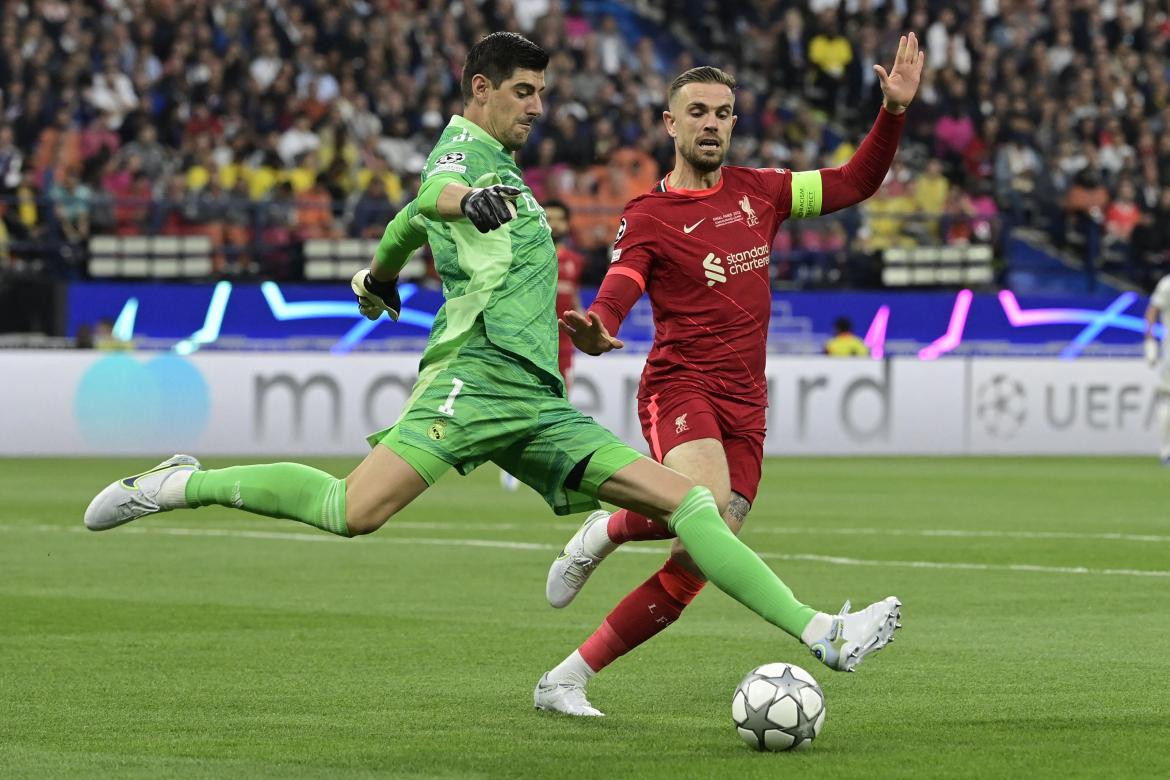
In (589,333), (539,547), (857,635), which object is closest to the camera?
(857,635)

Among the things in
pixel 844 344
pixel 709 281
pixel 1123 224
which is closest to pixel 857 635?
pixel 709 281

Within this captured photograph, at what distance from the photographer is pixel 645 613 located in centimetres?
720

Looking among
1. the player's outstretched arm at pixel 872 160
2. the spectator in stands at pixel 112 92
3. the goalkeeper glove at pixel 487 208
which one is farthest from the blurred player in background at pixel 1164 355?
the goalkeeper glove at pixel 487 208

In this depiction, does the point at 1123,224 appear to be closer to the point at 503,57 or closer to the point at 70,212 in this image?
the point at 70,212

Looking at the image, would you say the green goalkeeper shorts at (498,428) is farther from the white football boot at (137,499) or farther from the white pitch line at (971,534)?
the white pitch line at (971,534)

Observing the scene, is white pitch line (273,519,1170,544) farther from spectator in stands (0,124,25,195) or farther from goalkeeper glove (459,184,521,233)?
spectator in stands (0,124,25,195)

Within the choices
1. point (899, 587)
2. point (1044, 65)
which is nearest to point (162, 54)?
point (1044, 65)

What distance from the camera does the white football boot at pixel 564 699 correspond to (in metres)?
7.03

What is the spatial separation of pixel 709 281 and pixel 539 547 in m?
6.03

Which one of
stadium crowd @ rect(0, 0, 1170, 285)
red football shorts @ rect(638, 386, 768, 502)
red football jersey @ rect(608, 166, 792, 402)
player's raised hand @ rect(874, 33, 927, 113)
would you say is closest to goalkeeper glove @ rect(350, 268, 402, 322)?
red football jersey @ rect(608, 166, 792, 402)

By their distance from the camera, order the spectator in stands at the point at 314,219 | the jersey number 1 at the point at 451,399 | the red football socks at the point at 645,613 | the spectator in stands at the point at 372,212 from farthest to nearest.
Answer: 1. the spectator in stands at the point at 372,212
2. the spectator in stands at the point at 314,219
3. the red football socks at the point at 645,613
4. the jersey number 1 at the point at 451,399

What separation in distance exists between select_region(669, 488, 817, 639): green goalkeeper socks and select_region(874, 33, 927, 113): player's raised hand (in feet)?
6.38

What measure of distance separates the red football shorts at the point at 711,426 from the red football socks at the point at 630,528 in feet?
0.79

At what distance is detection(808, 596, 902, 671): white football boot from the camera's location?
594cm
